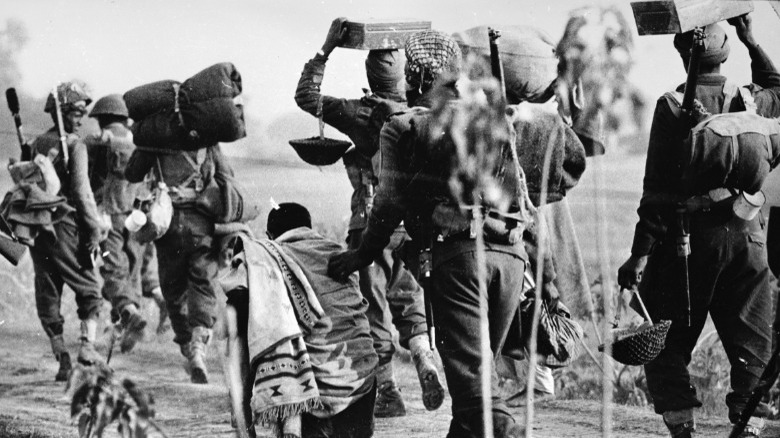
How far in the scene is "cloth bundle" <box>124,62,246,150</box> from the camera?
9.95 m

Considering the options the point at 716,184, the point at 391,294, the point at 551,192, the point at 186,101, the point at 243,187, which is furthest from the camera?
the point at 243,187

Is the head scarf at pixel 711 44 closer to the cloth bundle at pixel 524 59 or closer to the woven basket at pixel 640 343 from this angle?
the cloth bundle at pixel 524 59

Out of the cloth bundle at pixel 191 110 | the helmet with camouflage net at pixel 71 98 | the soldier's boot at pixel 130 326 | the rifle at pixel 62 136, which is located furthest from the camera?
the soldier's boot at pixel 130 326

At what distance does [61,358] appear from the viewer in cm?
1080

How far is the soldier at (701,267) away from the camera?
7.26 meters

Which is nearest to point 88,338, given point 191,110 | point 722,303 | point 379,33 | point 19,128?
point 19,128

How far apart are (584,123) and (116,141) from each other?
213 inches

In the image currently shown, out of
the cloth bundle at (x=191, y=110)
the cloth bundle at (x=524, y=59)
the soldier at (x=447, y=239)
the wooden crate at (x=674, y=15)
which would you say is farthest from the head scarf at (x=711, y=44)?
the cloth bundle at (x=191, y=110)

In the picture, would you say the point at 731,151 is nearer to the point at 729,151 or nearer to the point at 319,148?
the point at 729,151

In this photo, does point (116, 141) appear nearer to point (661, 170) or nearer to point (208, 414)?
point (208, 414)

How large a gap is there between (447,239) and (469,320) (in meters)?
0.35

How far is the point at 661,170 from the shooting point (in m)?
7.34

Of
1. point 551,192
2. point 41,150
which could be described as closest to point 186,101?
point 41,150

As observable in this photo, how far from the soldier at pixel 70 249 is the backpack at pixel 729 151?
496 cm
